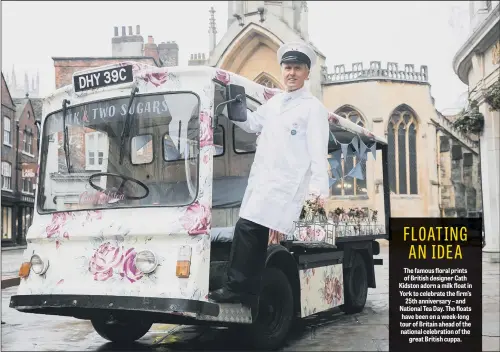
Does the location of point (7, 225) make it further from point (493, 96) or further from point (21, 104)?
point (493, 96)

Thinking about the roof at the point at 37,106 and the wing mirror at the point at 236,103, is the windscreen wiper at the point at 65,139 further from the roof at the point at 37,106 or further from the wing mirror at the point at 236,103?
the wing mirror at the point at 236,103

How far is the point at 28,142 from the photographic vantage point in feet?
16.0

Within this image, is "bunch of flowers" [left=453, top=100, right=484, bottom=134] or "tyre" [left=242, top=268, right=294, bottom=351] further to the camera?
"bunch of flowers" [left=453, top=100, right=484, bottom=134]

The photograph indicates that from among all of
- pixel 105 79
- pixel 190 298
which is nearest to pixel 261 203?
pixel 190 298

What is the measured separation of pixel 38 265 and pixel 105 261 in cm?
60

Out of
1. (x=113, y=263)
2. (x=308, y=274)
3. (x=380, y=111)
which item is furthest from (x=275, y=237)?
(x=380, y=111)

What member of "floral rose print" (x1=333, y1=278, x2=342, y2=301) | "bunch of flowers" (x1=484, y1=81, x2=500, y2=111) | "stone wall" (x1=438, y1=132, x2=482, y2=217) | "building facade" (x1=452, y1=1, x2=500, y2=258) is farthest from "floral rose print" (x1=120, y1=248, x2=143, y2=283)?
"building facade" (x1=452, y1=1, x2=500, y2=258)

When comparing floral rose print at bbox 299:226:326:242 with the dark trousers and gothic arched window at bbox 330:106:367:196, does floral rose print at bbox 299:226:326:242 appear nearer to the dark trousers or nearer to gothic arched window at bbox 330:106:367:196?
gothic arched window at bbox 330:106:367:196

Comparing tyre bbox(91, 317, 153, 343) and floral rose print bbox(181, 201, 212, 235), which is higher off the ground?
floral rose print bbox(181, 201, 212, 235)

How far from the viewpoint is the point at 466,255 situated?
9.21ft

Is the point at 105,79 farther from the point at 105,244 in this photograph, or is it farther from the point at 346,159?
the point at 346,159

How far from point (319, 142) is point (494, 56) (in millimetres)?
10839

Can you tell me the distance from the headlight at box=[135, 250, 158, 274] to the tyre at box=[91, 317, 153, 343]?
54.9 inches

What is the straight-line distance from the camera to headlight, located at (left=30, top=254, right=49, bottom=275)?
443 centimetres
